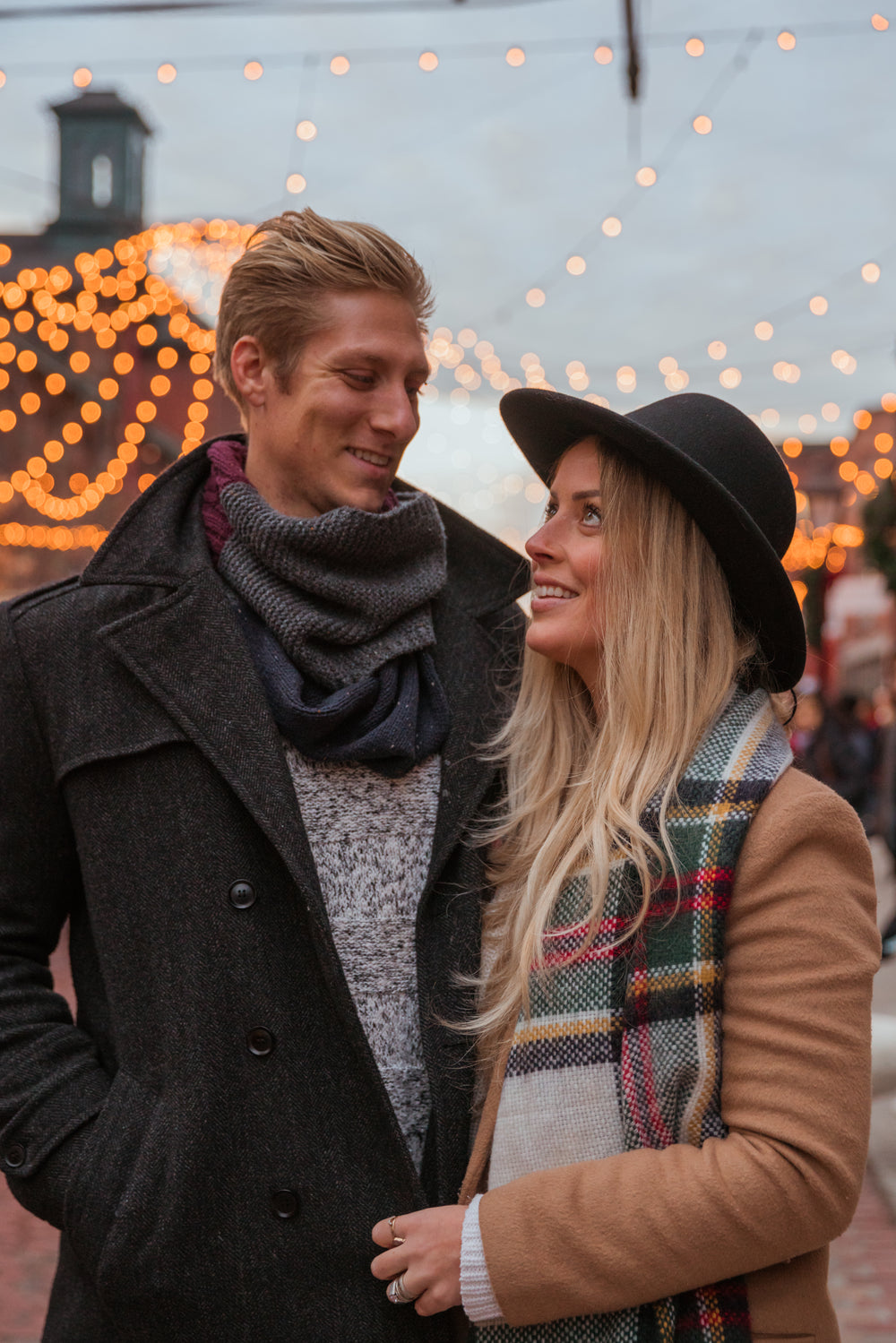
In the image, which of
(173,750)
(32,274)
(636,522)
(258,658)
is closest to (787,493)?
(636,522)

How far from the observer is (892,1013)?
6.44m

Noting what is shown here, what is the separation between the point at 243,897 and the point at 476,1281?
→ 614 mm

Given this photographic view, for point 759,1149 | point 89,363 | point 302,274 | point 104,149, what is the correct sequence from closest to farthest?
point 759,1149, point 302,274, point 89,363, point 104,149

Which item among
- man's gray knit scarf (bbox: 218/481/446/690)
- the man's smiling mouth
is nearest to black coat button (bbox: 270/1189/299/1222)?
man's gray knit scarf (bbox: 218/481/446/690)

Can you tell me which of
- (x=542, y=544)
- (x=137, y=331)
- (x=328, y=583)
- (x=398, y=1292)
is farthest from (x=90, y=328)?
(x=398, y=1292)

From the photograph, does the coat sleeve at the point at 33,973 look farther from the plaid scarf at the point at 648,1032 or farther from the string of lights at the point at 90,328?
the string of lights at the point at 90,328

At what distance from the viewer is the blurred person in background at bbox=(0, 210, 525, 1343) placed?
172 cm

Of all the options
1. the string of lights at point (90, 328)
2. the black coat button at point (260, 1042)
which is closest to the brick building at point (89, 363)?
the string of lights at point (90, 328)

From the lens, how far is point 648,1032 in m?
1.56

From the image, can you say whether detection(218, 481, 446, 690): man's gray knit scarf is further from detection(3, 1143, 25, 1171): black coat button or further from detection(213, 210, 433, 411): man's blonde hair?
detection(3, 1143, 25, 1171): black coat button

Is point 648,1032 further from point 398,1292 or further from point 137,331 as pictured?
point 137,331

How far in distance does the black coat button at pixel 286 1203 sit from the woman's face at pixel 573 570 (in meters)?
0.88

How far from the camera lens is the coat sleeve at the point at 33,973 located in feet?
5.75

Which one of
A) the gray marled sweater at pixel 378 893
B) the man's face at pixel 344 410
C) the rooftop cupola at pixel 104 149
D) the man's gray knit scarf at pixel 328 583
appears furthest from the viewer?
the rooftop cupola at pixel 104 149
